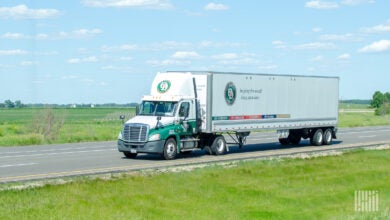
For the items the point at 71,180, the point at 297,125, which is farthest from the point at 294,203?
the point at 297,125

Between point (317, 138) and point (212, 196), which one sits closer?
point (212, 196)

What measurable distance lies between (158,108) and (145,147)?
1900mm

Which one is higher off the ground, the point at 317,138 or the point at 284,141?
the point at 317,138

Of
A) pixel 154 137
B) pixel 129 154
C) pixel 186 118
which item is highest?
pixel 186 118

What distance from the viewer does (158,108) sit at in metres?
26.2

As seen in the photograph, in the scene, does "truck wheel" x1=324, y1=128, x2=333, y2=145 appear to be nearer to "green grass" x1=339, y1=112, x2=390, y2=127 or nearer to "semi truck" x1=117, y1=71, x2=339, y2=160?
"semi truck" x1=117, y1=71, x2=339, y2=160

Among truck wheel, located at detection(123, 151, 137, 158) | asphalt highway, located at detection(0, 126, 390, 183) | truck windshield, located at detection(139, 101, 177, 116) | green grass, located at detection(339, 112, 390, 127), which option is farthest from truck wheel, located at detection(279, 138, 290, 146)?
green grass, located at detection(339, 112, 390, 127)

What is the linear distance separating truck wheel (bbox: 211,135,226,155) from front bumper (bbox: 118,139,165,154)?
3.02 metres

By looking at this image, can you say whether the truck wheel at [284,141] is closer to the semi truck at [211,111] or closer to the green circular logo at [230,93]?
the semi truck at [211,111]

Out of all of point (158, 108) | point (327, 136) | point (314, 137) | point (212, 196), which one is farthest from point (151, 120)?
point (327, 136)

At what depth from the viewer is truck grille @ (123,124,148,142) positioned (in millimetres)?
24922

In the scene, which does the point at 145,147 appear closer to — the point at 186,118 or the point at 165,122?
the point at 165,122

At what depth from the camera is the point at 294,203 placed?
54.8 feet

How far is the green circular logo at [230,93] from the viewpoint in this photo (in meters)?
27.7
